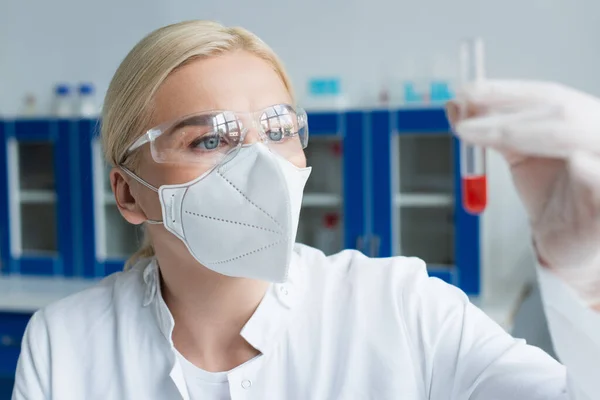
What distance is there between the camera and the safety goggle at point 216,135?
3.56 feet

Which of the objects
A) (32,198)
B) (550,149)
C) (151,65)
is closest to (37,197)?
(32,198)

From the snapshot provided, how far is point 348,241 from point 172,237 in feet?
5.87

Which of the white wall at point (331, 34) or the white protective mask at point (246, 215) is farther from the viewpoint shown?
the white wall at point (331, 34)

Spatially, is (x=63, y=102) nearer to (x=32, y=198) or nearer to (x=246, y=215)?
(x=32, y=198)

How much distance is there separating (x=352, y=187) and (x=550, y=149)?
221 cm

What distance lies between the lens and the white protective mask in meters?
1.04

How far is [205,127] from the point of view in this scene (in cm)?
109

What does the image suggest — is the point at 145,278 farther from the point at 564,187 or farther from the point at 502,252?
the point at 502,252

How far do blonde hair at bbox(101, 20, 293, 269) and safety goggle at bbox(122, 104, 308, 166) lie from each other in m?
0.06

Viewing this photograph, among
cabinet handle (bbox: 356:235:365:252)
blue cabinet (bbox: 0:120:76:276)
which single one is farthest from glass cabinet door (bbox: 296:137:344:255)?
blue cabinet (bbox: 0:120:76:276)

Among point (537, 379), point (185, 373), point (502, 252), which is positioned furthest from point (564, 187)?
point (502, 252)

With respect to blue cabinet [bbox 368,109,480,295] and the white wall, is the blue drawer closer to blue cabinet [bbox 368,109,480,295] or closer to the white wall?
the white wall

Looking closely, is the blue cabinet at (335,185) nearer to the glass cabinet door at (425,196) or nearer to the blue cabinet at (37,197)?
the glass cabinet door at (425,196)

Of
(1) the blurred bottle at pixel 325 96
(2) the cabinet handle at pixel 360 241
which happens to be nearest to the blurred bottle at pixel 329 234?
(2) the cabinet handle at pixel 360 241
